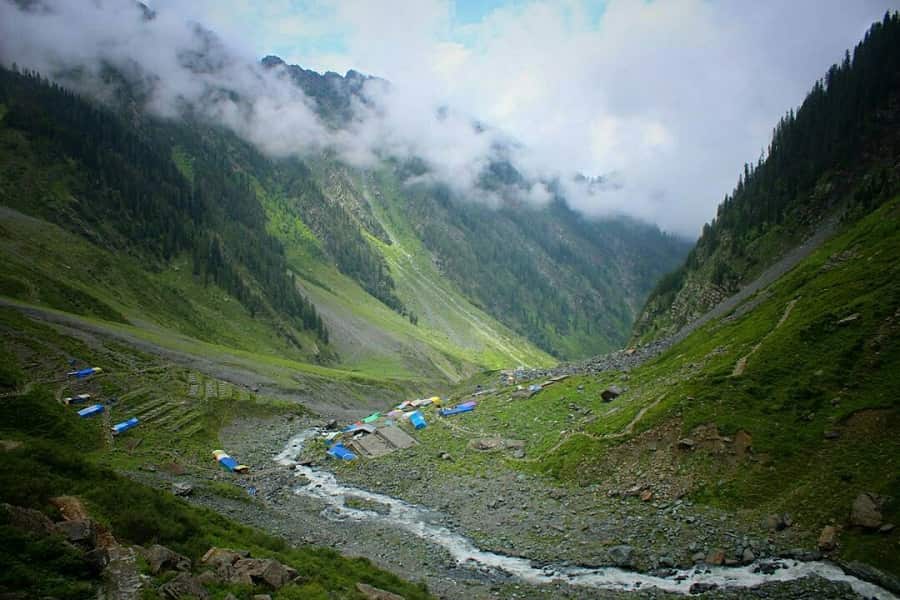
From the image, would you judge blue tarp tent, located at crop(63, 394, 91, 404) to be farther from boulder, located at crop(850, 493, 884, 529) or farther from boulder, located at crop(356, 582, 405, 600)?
boulder, located at crop(850, 493, 884, 529)

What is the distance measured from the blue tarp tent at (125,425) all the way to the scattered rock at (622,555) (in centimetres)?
5621

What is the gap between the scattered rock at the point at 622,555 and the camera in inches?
1399

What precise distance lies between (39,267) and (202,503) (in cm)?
9911

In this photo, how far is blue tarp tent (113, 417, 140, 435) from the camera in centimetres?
6316

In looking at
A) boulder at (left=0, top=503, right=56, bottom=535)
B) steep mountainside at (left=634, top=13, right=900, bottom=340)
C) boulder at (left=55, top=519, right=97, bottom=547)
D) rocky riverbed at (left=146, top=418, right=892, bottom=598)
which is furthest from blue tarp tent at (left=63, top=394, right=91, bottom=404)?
steep mountainside at (left=634, top=13, right=900, bottom=340)

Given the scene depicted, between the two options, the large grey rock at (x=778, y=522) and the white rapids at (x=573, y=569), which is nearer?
the white rapids at (x=573, y=569)

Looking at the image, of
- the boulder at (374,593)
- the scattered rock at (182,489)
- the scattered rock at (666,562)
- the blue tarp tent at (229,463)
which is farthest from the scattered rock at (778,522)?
the blue tarp tent at (229,463)

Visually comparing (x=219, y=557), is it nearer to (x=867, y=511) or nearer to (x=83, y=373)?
(x=867, y=511)

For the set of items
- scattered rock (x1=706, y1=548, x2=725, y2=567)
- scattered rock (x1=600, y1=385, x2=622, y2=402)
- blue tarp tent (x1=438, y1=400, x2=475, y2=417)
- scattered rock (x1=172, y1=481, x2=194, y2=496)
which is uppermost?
scattered rock (x1=600, y1=385, x2=622, y2=402)

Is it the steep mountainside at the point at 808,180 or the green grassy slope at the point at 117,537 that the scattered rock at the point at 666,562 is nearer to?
the green grassy slope at the point at 117,537

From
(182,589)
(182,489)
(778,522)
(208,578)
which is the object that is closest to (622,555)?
(778,522)

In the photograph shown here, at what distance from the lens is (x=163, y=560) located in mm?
22500

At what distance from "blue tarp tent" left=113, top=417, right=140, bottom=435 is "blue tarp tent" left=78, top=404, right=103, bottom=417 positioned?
2955mm

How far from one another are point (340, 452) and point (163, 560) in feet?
154
